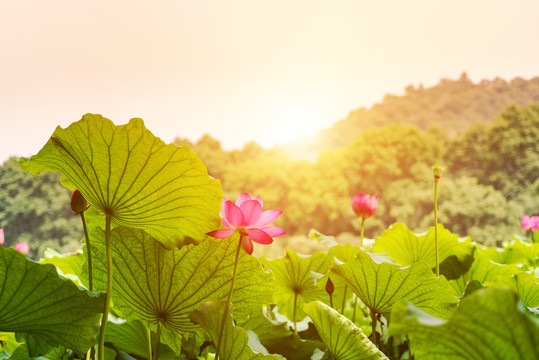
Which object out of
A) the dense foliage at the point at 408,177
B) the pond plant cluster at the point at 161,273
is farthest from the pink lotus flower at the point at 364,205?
the dense foliage at the point at 408,177

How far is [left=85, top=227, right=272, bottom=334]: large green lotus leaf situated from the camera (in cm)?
43

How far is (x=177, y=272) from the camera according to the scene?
1.41ft

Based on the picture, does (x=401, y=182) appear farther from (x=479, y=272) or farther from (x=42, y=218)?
(x=479, y=272)

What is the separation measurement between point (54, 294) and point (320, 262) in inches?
16.3

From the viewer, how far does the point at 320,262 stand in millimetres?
688

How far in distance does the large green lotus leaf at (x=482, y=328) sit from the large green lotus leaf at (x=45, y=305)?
0.88 ft

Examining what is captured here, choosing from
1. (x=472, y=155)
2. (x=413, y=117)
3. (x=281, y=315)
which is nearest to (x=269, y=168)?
(x=472, y=155)

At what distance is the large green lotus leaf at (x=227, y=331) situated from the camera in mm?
374

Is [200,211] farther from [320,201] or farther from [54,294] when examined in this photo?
[320,201]

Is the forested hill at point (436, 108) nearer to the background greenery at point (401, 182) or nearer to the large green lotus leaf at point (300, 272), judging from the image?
the background greenery at point (401, 182)

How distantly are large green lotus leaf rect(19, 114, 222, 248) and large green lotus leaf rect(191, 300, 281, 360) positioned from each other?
7 centimetres

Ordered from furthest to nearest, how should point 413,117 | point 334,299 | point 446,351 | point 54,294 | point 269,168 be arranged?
1. point 413,117
2. point 269,168
3. point 334,299
4. point 54,294
5. point 446,351

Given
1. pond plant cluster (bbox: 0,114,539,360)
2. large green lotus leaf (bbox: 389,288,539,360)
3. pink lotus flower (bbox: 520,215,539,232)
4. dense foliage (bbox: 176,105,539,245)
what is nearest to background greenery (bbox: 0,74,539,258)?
dense foliage (bbox: 176,105,539,245)

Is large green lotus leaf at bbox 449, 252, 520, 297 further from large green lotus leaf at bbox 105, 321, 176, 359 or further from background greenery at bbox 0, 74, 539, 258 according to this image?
background greenery at bbox 0, 74, 539, 258
